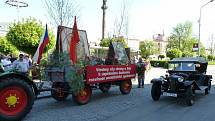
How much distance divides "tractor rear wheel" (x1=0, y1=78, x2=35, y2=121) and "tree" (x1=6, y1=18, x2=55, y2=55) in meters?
12.2

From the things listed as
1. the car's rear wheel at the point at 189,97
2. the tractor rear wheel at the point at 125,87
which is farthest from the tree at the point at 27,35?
the car's rear wheel at the point at 189,97

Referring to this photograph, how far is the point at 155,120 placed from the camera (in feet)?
25.8

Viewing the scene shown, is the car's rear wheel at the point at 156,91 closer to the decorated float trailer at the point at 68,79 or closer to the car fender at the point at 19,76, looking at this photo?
the decorated float trailer at the point at 68,79

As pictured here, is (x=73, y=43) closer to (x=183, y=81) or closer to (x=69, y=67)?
(x=69, y=67)

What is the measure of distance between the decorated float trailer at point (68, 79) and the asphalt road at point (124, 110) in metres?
0.46

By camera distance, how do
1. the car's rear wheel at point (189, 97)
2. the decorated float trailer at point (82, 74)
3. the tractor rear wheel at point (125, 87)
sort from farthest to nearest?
the tractor rear wheel at point (125, 87)
the car's rear wheel at point (189, 97)
the decorated float trailer at point (82, 74)

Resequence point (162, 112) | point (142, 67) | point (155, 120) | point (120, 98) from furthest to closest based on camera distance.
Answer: point (142, 67) → point (120, 98) → point (162, 112) → point (155, 120)

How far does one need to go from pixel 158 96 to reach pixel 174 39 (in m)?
77.3

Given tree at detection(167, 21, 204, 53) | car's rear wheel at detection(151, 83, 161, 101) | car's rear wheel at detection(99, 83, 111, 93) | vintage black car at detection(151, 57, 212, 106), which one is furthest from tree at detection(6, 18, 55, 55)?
tree at detection(167, 21, 204, 53)

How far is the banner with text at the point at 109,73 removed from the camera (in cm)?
1014

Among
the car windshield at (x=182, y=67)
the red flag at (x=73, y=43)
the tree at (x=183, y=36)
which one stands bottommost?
the car windshield at (x=182, y=67)

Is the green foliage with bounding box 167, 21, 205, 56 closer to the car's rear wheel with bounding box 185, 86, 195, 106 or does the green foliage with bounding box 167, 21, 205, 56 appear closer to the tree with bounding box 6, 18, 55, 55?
the tree with bounding box 6, 18, 55, 55

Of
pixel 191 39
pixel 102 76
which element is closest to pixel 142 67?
pixel 102 76

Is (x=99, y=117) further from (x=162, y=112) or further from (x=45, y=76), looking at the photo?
(x=45, y=76)
